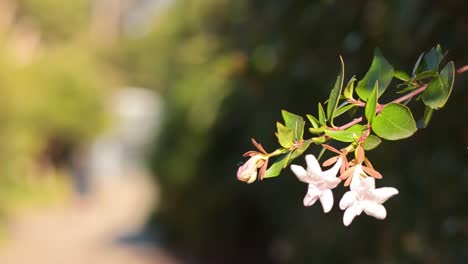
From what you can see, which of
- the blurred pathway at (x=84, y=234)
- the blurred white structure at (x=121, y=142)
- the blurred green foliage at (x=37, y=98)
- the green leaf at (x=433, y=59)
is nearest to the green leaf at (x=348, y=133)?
the green leaf at (x=433, y=59)

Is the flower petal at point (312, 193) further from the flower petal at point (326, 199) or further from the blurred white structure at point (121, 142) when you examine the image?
the blurred white structure at point (121, 142)

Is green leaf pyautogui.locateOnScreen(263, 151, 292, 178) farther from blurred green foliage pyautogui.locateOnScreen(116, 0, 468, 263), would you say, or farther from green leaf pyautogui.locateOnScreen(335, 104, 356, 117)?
blurred green foliage pyautogui.locateOnScreen(116, 0, 468, 263)

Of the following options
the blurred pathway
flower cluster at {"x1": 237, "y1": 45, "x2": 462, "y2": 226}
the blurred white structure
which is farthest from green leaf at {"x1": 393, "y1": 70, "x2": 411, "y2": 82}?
the blurred white structure

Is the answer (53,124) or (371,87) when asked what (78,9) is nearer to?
(53,124)

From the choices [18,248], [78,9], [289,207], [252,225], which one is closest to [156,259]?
[252,225]

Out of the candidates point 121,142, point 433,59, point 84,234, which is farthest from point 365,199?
point 121,142

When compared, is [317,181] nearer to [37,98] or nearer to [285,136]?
[285,136]
